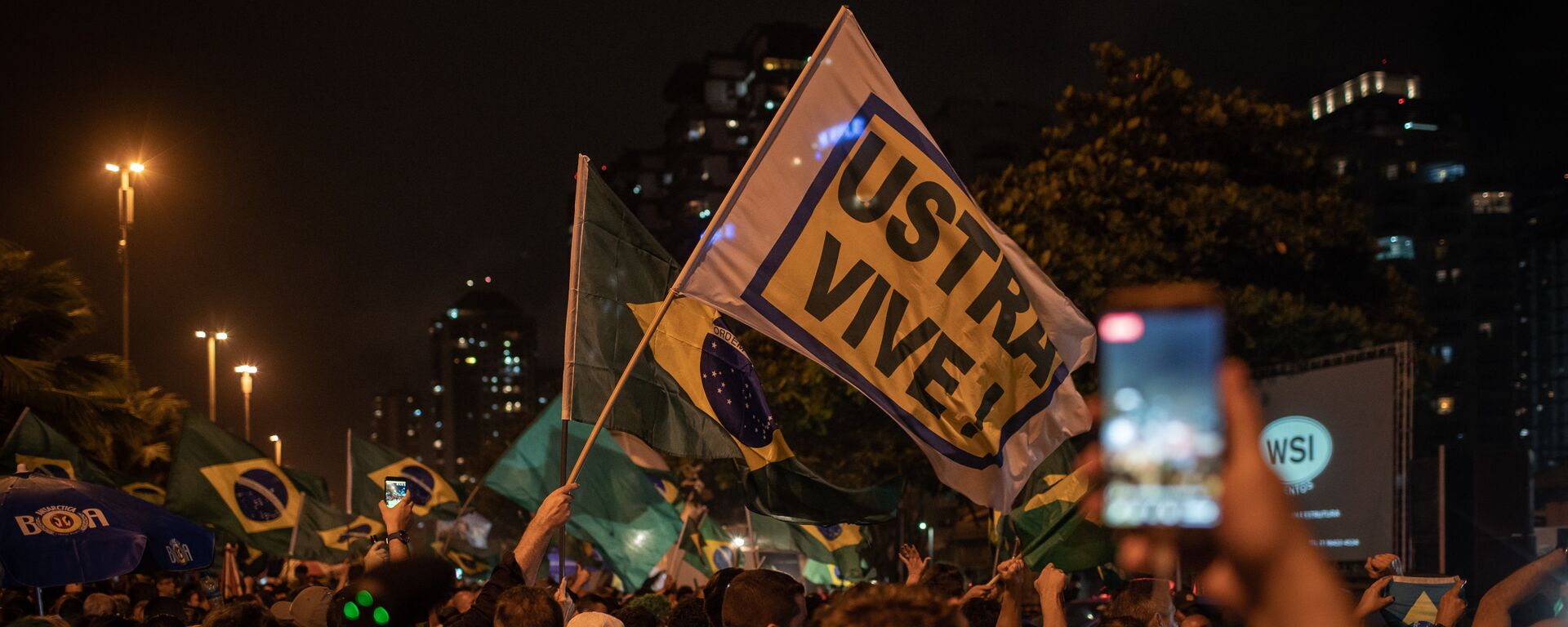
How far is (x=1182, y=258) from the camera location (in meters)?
21.0

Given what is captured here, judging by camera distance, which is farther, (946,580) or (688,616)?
(946,580)

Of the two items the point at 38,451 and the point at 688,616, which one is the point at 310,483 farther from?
the point at 688,616

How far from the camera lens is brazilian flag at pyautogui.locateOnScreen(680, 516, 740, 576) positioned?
21.5 metres

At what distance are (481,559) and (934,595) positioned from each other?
75.3ft

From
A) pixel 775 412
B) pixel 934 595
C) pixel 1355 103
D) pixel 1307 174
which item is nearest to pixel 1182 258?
pixel 1307 174

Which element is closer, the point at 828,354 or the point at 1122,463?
the point at 1122,463

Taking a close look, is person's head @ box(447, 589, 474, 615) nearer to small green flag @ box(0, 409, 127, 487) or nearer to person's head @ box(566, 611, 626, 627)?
person's head @ box(566, 611, 626, 627)

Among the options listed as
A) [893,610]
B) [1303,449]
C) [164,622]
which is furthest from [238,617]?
[1303,449]

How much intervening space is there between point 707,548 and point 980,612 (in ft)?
59.6

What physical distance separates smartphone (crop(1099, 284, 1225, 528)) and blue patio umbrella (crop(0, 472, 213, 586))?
1016 cm

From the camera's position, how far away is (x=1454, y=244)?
115688 millimetres

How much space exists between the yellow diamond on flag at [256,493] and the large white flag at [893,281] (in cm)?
1204

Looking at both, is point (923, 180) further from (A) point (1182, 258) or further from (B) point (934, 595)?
(A) point (1182, 258)

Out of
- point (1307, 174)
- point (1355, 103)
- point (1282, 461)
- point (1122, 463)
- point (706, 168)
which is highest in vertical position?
point (1355, 103)
